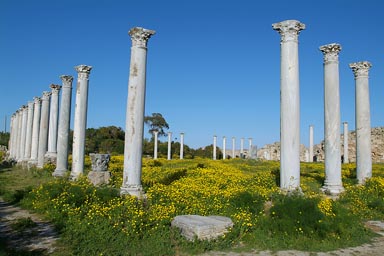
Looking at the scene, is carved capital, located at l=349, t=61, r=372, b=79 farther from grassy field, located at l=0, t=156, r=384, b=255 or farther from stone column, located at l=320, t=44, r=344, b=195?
grassy field, located at l=0, t=156, r=384, b=255

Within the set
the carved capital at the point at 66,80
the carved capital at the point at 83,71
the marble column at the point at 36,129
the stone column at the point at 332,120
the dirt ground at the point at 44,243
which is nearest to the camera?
the dirt ground at the point at 44,243

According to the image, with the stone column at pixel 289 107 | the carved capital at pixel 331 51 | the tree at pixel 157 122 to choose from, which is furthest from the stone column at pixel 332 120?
the tree at pixel 157 122

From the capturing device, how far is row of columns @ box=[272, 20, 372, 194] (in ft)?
35.4

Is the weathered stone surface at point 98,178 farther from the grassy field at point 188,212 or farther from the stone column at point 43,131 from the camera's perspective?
the stone column at point 43,131

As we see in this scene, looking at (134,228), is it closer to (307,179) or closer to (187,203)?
(187,203)

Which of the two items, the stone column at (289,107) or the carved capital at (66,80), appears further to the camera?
the carved capital at (66,80)

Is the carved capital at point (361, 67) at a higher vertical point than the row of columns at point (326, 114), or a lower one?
higher

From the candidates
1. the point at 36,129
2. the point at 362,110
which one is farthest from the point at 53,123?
the point at 362,110

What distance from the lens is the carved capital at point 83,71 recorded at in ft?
51.2

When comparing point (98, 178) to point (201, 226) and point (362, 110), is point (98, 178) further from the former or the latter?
point (362, 110)

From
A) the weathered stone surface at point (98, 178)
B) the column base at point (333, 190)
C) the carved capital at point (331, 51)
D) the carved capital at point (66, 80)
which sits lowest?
the column base at point (333, 190)

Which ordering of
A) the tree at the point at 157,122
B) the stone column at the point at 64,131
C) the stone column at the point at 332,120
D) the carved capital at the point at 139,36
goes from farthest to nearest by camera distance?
the tree at the point at 157,122 < the stone column at the point at 64,131 < the stone column at the point at 332,120 < the carved capital at the point at 139,36

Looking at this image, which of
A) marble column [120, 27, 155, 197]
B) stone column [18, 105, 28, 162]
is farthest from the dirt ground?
stone column [18, 105, 28, 162]

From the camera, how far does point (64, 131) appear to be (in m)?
17.0
